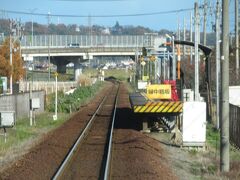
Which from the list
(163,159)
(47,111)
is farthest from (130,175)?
(47,111)

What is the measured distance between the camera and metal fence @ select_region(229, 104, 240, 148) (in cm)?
2084

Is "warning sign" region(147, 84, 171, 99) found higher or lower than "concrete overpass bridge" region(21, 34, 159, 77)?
lower

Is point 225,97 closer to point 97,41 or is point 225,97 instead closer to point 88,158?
point 88,158

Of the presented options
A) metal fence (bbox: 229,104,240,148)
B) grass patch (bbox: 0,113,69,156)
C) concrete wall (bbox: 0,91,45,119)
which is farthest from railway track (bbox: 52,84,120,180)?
metal fence (bbox: 229,104,240,148)

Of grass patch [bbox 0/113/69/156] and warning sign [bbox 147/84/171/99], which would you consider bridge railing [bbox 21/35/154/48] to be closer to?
grass patch [bbox 0/113/69/156]

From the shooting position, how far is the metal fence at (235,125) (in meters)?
20.8

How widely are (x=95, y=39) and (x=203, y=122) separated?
103m

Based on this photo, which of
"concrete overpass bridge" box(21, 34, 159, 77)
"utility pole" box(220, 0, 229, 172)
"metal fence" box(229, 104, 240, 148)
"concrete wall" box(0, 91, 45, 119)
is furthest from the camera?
"concrete overpass bridge" box(21, 34, 159, 77)

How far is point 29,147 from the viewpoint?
20.0m

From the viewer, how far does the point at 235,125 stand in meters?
21.8

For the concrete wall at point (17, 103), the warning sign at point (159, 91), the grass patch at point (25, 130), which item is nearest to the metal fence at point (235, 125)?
the warning sign at point (159, 91)

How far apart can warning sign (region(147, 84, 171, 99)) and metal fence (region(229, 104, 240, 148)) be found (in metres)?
3.83

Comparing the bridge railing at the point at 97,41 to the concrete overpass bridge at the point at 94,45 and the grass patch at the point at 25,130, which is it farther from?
the grass patch at the point at 25,130

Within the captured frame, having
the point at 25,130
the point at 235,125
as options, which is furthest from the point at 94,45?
the point at 235,125
